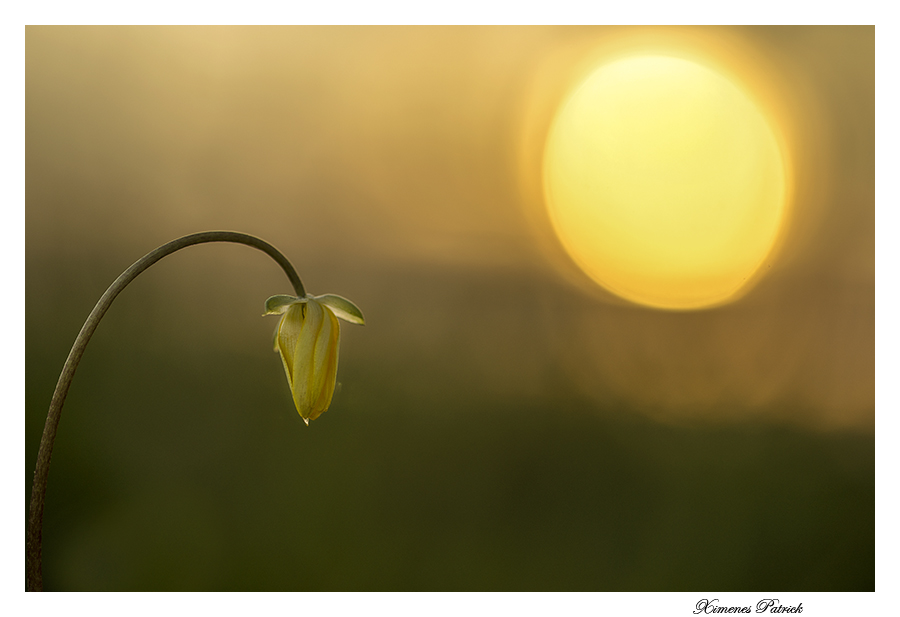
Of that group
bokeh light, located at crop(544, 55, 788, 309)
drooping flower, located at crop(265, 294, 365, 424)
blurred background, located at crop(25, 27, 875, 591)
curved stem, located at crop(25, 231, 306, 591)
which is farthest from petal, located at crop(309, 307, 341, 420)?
bokeh light, located at crop(544, 55, 788, 309)

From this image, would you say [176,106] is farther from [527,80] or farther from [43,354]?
[527,80]

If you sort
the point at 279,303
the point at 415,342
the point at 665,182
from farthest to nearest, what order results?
the point at 415,342
the point at 665,182
the point at 279,303

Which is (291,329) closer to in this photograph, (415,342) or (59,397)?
(59,397)

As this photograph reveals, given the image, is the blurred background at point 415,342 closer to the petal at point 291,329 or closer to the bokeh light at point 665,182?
the bokeh light at point 665,182

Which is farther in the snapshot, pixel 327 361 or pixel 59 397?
pixel 327 361

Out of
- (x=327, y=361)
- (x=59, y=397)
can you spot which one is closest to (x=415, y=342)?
(x=327, y=361)

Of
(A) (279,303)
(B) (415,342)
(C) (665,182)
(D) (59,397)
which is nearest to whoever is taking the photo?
(D) (59,397)

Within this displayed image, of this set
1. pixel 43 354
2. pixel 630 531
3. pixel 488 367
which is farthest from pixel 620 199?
pixel 43 354

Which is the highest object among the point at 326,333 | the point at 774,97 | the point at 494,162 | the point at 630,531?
the point at 774,97
